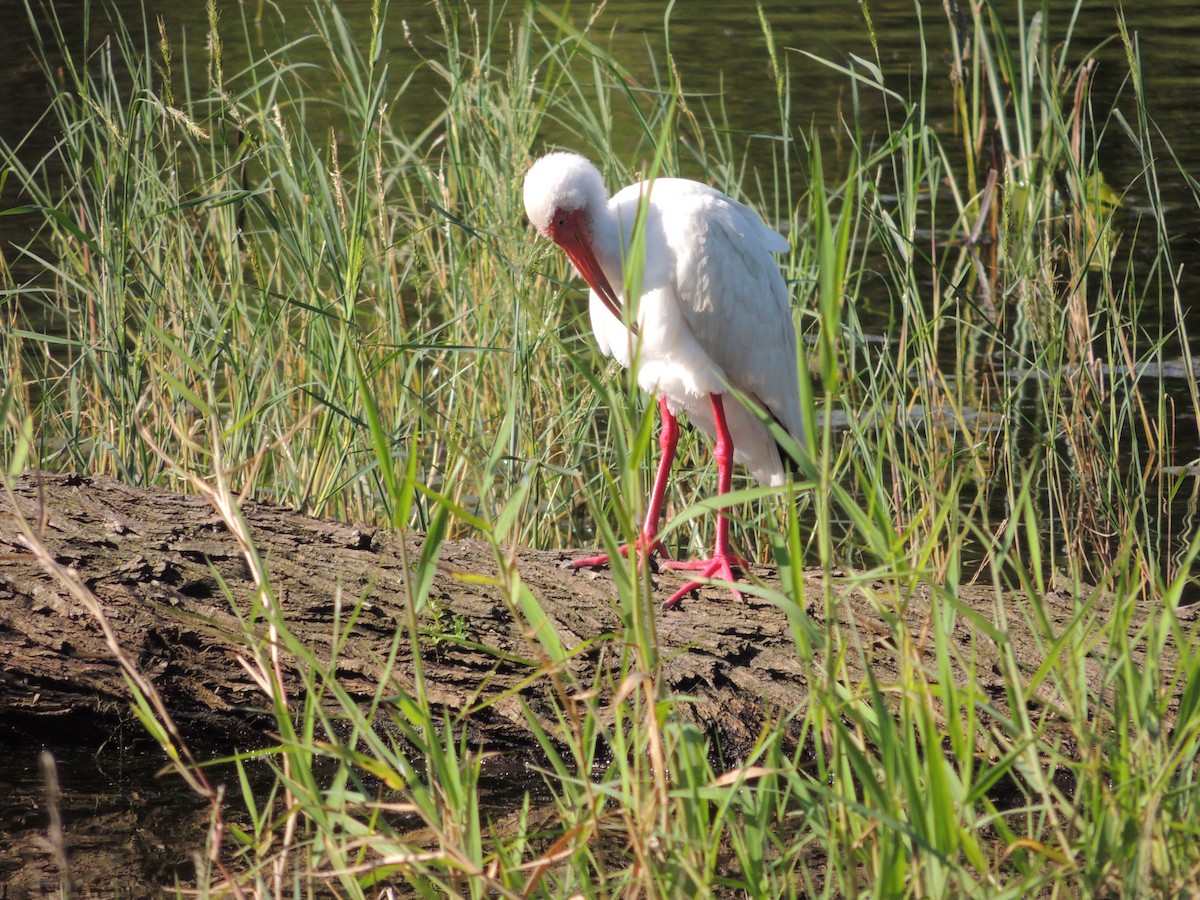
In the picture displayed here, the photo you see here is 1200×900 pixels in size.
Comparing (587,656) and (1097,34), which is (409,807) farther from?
(1097,34)

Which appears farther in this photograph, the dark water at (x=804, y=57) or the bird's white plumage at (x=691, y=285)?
the dark water at (x=804, y=57)

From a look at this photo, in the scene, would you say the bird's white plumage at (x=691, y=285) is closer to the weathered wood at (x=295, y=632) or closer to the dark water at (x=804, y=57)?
the weathered wood at (x=295, y=632)

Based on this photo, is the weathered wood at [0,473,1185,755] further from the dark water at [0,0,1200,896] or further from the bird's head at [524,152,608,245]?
the dark water at [0,0,1200,896]

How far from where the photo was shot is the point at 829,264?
1.70 metres

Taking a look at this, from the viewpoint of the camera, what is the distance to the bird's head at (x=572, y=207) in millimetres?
3480

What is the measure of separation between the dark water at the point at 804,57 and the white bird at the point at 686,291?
68.2 inches

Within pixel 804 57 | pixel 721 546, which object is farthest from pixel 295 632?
pixel 804 57

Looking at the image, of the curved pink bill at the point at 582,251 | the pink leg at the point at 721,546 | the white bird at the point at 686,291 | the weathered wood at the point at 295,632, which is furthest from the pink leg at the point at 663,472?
the weathered wood at the point at 295,632

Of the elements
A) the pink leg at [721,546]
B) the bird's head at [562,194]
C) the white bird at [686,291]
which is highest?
the bird's head at [562,194]

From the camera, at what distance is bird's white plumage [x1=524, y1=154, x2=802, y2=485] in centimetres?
354

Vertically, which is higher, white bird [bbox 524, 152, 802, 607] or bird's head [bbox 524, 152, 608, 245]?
bird's head [bbox 524, 152, 608, 245]

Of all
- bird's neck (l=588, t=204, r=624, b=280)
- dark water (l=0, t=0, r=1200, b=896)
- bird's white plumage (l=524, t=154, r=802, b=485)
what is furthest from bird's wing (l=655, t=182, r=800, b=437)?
dark water (l=0, t=0, r=1200, b=896)

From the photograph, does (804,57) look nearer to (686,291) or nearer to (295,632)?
(686,291)

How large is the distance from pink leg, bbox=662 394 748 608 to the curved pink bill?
402mm
